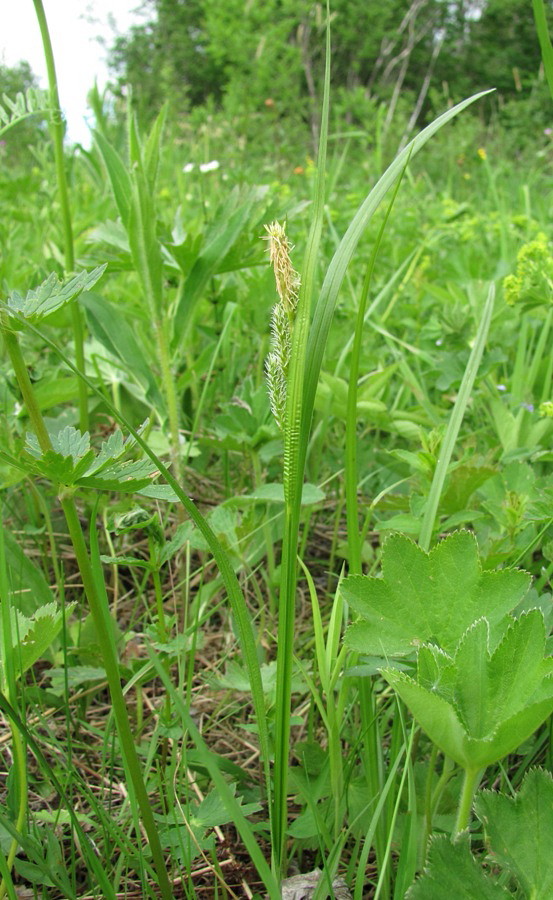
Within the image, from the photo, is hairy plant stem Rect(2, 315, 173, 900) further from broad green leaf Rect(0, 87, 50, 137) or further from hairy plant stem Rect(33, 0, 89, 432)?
hairy plant stem Rect(33, 0, 89, 432)

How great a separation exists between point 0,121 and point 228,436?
603 millimetres

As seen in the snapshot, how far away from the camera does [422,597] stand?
726mm

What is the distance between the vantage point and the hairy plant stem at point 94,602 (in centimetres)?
62

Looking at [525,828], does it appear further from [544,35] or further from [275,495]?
[544,35]

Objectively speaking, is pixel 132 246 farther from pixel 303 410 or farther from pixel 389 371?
pixel 303 410

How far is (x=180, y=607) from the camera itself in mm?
1239

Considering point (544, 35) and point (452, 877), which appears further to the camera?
point (544, 35)

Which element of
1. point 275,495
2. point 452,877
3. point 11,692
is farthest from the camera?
point 275,495

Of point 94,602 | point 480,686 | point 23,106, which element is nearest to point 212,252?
point 23,106

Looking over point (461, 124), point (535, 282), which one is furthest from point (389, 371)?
point (461, 124)

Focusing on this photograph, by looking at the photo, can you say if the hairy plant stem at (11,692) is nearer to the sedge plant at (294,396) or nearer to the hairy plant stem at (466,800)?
the sedge plant at (294,396)

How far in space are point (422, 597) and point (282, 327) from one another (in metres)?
0.30

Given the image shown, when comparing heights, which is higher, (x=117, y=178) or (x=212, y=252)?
(x=117, y=178)

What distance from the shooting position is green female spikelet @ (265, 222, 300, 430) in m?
0.59
